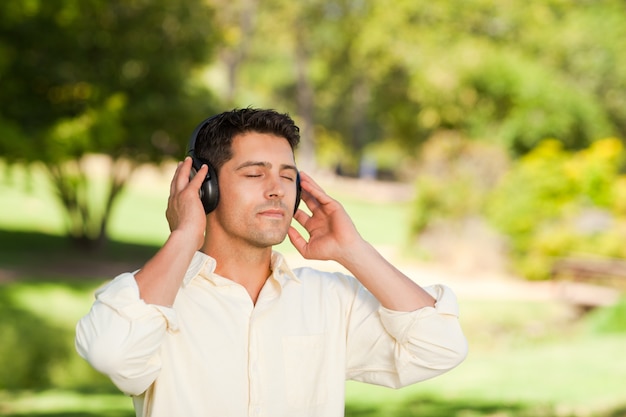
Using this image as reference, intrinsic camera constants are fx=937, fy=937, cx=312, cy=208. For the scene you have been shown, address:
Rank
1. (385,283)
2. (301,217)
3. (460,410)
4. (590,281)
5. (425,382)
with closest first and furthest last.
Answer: (385,283), (301,217), (460,410), (425,382), (590,281)

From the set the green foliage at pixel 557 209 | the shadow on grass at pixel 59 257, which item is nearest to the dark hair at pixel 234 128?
the shadow on grass at pixel 59 257

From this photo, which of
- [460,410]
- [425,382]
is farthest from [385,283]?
[425,382]

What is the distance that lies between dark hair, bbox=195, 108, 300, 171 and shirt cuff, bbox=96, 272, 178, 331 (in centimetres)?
55

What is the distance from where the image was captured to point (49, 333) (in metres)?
15.4

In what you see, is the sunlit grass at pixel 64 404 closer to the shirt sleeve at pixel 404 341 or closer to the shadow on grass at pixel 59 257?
the shirt sleeve at pixel 404 341

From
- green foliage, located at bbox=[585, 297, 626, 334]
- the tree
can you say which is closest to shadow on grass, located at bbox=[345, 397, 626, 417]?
green foliage, located at bbox=[585, 297, 626, 334]

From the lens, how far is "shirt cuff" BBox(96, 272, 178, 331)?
237 centimetres

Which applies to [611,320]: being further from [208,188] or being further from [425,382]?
[208,188]

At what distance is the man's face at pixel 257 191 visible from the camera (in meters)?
2.72

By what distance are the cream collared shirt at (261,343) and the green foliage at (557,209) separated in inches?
834

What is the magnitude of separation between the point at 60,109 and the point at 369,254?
61.2 ft

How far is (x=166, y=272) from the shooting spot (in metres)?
2.46

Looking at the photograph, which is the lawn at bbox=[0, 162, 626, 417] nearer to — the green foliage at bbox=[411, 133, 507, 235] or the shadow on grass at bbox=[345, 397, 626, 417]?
the shadow on grass at bbox=[345, 397, 626, 417]

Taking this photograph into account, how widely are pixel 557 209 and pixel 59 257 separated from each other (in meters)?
13.1
